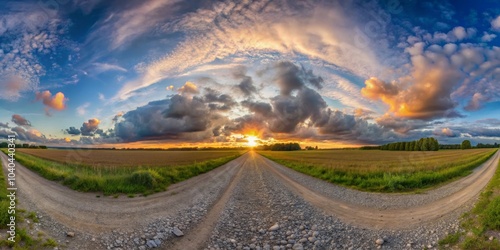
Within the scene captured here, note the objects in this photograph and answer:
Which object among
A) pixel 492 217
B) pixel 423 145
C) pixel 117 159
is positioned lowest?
pixel 423 145

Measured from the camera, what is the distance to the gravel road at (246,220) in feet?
33.8

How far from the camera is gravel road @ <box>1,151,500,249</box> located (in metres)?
10.3

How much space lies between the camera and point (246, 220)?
1356 cm

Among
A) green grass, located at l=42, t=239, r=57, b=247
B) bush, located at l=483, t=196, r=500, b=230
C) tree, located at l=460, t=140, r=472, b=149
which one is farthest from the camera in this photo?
tree, located at l=460, t=140, r=472, b=149

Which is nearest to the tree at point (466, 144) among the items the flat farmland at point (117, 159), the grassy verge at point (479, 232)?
the flat farmland at point (117, 159)

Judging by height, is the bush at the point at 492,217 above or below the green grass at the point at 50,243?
above

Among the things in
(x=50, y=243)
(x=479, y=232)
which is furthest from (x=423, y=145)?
(x=50, y=243)

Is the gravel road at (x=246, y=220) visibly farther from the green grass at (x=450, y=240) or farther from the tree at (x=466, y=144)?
the tree at (x=466, y=144)

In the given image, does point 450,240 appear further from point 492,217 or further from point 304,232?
point 304,232

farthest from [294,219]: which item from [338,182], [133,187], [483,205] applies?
[338,182]

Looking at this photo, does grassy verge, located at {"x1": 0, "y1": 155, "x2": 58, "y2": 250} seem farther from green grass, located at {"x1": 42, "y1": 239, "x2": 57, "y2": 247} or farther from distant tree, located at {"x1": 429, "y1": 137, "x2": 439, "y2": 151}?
distant tree, located at {"x1": 429, "y1": 137, "x2": 439, "y2": 151}

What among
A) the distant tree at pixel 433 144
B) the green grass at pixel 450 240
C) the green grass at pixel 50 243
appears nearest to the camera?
the green grass at pixel 50 243

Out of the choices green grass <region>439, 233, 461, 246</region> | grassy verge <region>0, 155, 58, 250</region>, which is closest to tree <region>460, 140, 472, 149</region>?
green grass <region>439, 233, 461, 246</region>

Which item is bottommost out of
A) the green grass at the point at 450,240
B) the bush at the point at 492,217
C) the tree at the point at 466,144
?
the tree at the point at 466,144
